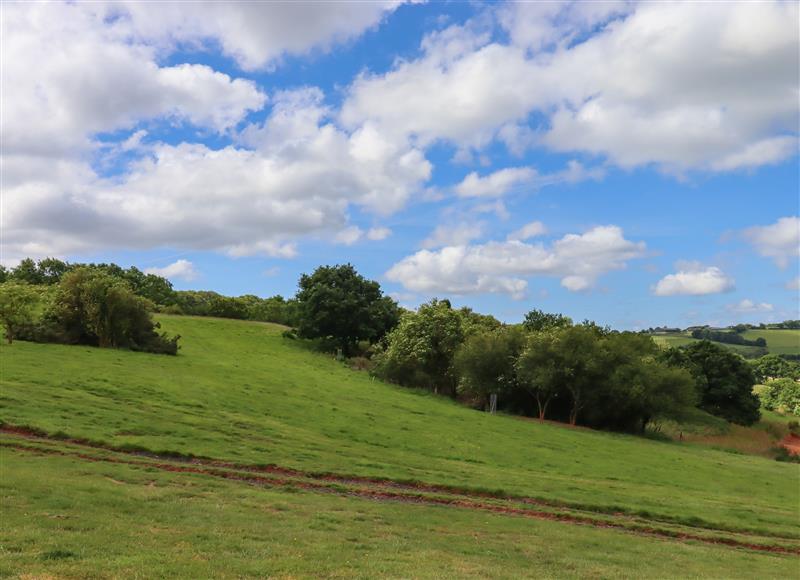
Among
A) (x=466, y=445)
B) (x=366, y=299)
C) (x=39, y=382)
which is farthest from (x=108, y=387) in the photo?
(x=366, y=299)

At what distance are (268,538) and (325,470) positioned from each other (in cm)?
1075

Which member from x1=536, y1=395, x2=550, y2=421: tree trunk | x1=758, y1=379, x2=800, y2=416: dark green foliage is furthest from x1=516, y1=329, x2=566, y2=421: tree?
x1=758, y1=379, x2=800, y2=416: dark green foliage

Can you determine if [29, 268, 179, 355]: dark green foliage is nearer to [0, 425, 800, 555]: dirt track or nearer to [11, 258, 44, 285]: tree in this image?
[0, 425, 800, 555]: dirt track

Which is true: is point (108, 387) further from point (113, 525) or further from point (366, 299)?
point (366, 299)

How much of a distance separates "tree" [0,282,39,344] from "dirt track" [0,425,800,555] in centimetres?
3115

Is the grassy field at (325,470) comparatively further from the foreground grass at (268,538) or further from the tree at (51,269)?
the tree at (51,269)

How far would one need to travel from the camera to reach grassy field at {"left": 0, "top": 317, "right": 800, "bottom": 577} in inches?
489

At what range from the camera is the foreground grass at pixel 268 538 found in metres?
10.7

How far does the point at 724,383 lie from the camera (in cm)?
7731

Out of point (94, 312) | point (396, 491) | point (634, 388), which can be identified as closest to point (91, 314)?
point (94, 312)

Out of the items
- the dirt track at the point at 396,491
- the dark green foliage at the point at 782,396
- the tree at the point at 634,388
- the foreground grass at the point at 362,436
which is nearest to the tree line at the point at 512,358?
the tree at the point at 634,388

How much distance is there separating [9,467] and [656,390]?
53.3 metres

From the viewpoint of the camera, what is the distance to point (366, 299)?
297 feet

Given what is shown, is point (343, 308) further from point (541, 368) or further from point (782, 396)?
point (782, 396)
